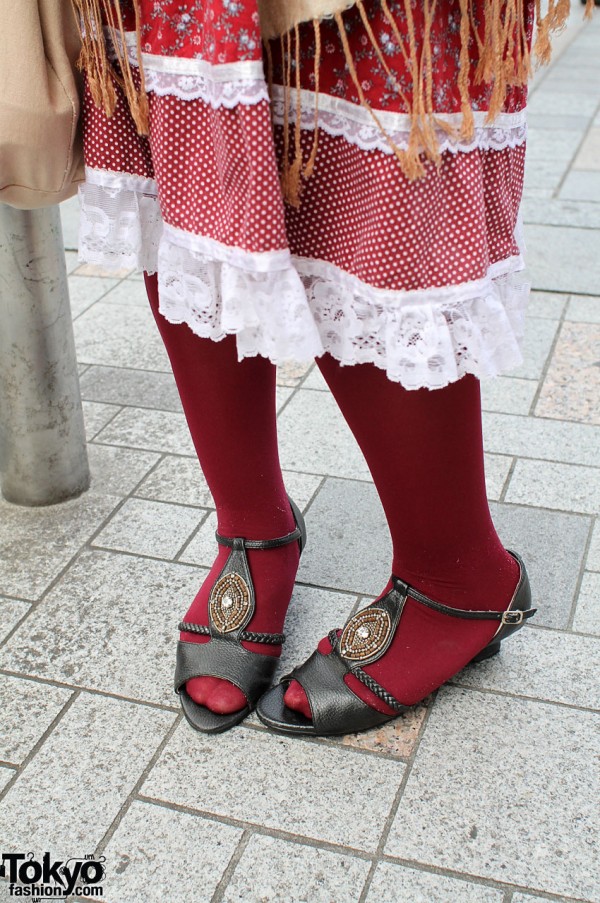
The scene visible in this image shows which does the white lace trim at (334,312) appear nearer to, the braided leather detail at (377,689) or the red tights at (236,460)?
the red tights at (236,460)

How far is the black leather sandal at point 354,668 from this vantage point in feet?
4.53

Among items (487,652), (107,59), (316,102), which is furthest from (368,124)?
(487,652)

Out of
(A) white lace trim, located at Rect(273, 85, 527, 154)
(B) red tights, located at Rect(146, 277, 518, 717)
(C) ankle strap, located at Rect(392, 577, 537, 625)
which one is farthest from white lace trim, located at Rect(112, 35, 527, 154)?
(C) ankle strap, located at Rect(392, 577, 537, 625)

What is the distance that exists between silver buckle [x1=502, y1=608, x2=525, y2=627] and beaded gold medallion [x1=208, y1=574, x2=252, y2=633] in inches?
14.9

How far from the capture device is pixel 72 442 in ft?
6.42

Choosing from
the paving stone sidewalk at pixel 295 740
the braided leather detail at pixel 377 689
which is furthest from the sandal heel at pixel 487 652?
the braided leather detail at pixel 377 689

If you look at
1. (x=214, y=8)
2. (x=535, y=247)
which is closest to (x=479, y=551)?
(x=214, y=8)

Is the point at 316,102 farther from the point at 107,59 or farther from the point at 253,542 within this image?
the point at 253,542

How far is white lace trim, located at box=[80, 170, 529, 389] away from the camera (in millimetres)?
1068

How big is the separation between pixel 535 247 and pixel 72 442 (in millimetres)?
1779

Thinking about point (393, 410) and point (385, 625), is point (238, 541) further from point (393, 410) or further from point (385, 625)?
point (393, 410)

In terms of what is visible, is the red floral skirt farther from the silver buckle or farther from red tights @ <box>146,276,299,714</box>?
the silver buckle

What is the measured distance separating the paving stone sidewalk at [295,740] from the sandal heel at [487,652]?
0.02m

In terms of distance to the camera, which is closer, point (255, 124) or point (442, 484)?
point (255, 124)
